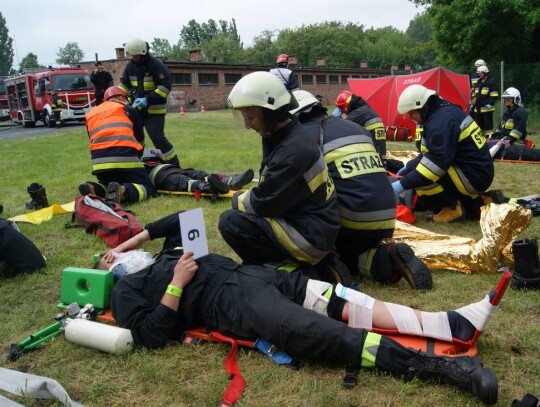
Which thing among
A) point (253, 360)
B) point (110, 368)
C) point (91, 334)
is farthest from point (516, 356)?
point (91, 334)

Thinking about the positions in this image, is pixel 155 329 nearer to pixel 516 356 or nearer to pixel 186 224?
pixel 186 224

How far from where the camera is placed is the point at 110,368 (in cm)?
254

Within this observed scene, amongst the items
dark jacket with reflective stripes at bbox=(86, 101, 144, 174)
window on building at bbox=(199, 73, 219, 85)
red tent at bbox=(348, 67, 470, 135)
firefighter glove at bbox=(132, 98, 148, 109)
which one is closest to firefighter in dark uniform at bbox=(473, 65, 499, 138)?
red tent at bbox=(348, 67, 470, 135)

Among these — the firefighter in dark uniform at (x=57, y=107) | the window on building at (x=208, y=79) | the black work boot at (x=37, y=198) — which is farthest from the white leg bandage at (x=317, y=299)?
the window on building at (x=208, y=79)

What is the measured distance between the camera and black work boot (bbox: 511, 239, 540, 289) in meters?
3.09

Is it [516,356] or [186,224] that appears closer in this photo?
A: [516,356]

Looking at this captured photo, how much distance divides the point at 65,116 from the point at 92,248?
16.7 meters

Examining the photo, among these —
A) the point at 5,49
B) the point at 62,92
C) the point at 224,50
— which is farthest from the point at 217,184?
the point at 5,49

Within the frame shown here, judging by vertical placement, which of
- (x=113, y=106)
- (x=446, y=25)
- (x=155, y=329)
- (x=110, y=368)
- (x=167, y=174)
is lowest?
(x=110, y=368)

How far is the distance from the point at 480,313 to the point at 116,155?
15.5 feet

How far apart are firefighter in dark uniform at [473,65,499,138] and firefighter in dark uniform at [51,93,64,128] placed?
15.5 metres

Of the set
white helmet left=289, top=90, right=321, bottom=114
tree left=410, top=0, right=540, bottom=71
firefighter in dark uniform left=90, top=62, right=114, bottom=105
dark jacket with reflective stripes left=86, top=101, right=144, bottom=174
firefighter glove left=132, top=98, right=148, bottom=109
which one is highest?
tree left=410, top=0, right=540, bottom=71

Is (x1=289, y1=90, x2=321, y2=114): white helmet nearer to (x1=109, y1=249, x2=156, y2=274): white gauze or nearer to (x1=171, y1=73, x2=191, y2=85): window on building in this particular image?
(x1=109, y1=249, x2=156, y2=274): white gauze

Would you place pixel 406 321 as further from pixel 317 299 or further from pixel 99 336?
pixel 99 336
